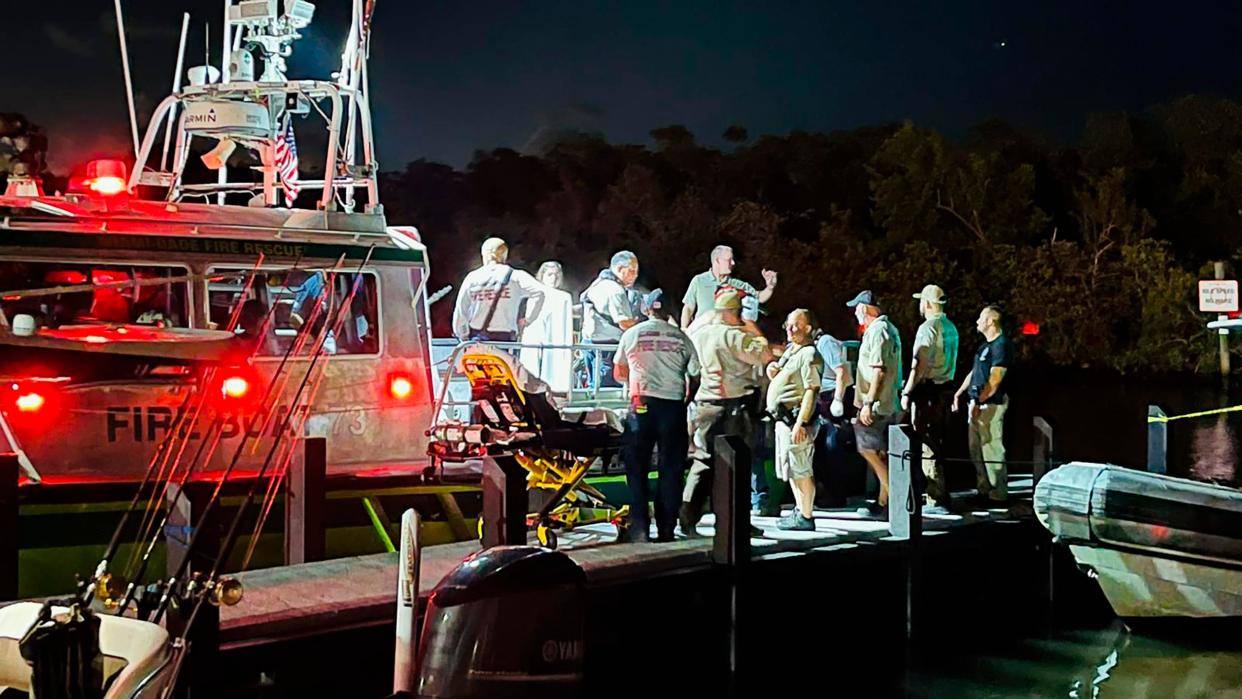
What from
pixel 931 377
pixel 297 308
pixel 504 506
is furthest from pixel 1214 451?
pixel 504 506

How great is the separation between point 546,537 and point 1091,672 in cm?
442

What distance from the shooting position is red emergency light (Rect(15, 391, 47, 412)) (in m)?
7.66

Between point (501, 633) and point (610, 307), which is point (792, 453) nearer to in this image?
point (610, 307)

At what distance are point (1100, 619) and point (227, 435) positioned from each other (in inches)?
278

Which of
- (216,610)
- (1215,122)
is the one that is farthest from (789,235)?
(216,610)

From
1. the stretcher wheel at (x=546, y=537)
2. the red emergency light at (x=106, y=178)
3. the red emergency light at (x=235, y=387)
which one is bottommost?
the stretcher wheel at (x=546, y=537)

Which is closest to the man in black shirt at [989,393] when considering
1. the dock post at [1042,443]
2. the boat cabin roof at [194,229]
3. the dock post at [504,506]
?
the dock post at [1042,443]

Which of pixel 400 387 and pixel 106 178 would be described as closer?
pixel 106 178

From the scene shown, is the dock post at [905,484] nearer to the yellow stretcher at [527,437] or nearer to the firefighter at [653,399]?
the firefighter at [653,399]

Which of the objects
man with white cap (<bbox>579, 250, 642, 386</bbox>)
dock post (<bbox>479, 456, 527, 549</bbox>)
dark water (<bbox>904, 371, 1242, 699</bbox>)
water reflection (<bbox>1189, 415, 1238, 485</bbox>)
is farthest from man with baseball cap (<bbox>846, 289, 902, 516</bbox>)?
water reflection (<bbox>1189, 415, 1238, 485</bbox>)

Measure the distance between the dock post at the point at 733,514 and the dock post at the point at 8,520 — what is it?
12.5 ft

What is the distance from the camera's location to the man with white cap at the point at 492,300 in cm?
988

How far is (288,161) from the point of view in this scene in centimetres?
976

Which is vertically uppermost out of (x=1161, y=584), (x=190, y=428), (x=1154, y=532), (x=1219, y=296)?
(x=1219, y=296)
